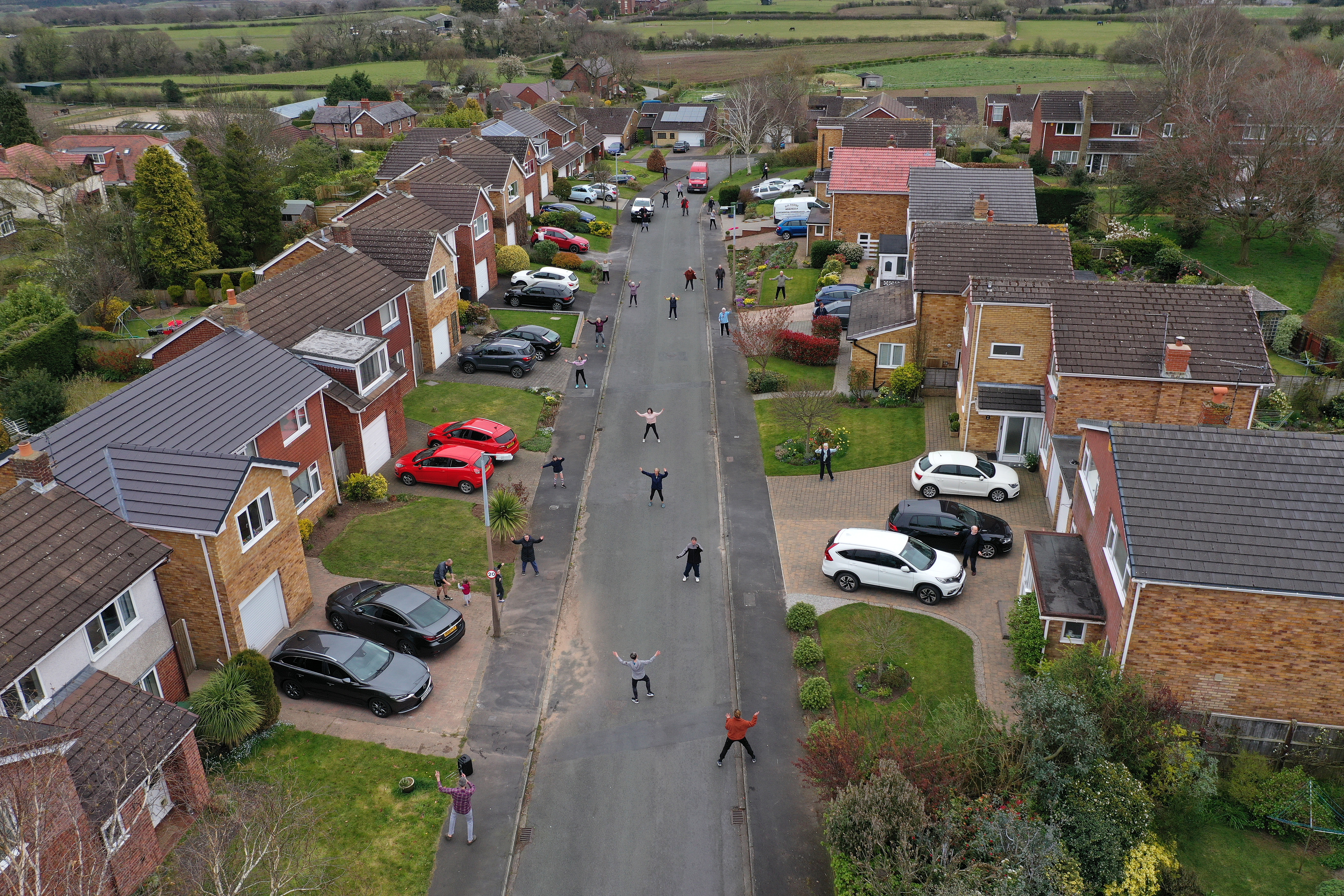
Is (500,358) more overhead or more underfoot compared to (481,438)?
more overhead

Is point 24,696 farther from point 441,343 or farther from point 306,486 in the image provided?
point 441,343

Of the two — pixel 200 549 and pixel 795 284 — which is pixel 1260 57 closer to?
pixel 795 284

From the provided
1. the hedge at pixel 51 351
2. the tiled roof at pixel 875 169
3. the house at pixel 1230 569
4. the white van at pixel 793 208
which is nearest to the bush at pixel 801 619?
the house at pixel 1230 569

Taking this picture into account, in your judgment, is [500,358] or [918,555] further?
[500,358]

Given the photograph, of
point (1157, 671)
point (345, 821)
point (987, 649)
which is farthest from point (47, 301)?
point (1157, 671)

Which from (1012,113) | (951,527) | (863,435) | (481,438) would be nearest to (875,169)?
(863,435)

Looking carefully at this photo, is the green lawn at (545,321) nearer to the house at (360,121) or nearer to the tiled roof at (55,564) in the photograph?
the tiled roof at (55,564)
